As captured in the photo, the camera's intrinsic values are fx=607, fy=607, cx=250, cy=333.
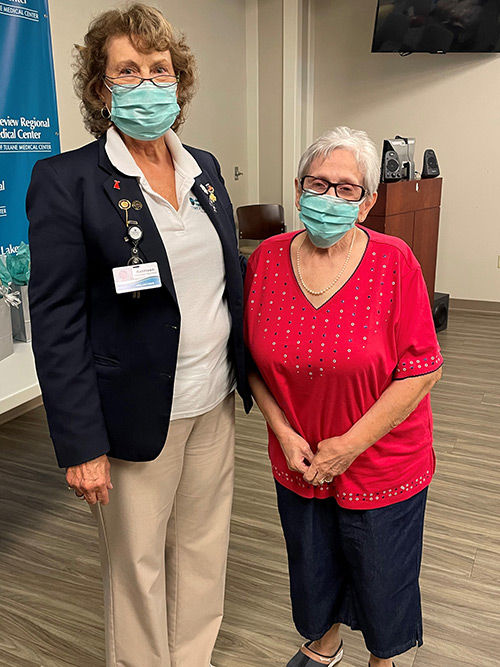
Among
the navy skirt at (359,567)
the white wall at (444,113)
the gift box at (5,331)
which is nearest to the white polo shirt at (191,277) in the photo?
the navy skirt at (359,567)

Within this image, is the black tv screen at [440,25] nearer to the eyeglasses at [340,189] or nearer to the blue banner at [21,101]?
the blue banner at [21,101]

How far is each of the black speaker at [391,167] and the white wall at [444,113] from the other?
1.46 meters

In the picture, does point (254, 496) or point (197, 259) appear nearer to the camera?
point (197, 259)

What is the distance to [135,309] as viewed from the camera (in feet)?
4.19

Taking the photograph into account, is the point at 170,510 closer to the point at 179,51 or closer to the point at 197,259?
the point at 197,259

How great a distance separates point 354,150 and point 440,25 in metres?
4.55

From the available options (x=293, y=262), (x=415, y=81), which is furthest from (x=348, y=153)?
(x=415, y=81)

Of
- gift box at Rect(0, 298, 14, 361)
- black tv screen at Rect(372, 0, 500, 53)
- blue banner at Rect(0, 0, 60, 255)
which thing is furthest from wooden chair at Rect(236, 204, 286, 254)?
gift box at Rect(0, 298, 14, 361)

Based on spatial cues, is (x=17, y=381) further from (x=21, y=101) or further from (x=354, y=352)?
(x=21, y=101)

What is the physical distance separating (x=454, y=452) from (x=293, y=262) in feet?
6.59

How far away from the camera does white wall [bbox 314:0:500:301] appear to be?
541cm

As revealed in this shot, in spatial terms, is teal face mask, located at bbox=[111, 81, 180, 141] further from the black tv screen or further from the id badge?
the black tv screen

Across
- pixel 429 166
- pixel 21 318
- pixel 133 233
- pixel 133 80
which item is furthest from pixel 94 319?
pixel 429 166

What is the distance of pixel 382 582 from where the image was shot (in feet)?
4.93
